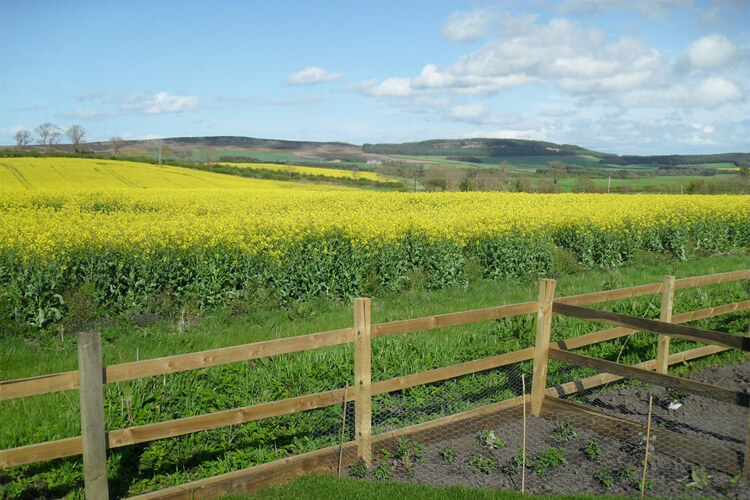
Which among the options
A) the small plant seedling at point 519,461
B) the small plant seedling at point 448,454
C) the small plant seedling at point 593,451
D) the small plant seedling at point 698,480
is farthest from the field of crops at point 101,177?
the small plant seedling at point 698,480

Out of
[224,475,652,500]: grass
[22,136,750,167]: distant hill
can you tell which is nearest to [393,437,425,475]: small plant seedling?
[224,475,652,500]: grass

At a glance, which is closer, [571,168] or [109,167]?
[109,167]

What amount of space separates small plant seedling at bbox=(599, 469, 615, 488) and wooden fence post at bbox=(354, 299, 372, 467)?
2105mm

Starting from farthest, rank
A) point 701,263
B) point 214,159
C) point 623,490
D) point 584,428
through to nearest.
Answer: point 214,159
point 701,263
point 584,428
point 623,490

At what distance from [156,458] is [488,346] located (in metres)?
5.53

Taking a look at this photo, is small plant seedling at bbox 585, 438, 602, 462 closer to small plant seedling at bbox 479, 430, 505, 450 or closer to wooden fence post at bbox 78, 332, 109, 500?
small plant seedling at bbox 479, 430, 505, 450

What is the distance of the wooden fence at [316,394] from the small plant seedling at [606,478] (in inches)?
37.4

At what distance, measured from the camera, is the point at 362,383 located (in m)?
5.89

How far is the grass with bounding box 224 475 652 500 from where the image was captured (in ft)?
16.9

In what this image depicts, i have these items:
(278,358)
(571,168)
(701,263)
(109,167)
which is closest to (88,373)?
(278,358)

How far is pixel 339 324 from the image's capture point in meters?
11.4

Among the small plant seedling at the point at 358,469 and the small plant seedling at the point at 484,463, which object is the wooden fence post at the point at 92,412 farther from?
the small plant seedling at the point at 484,463

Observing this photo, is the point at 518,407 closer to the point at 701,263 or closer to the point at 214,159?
the point at 701,263

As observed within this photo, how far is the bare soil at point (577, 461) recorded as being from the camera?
553cm
